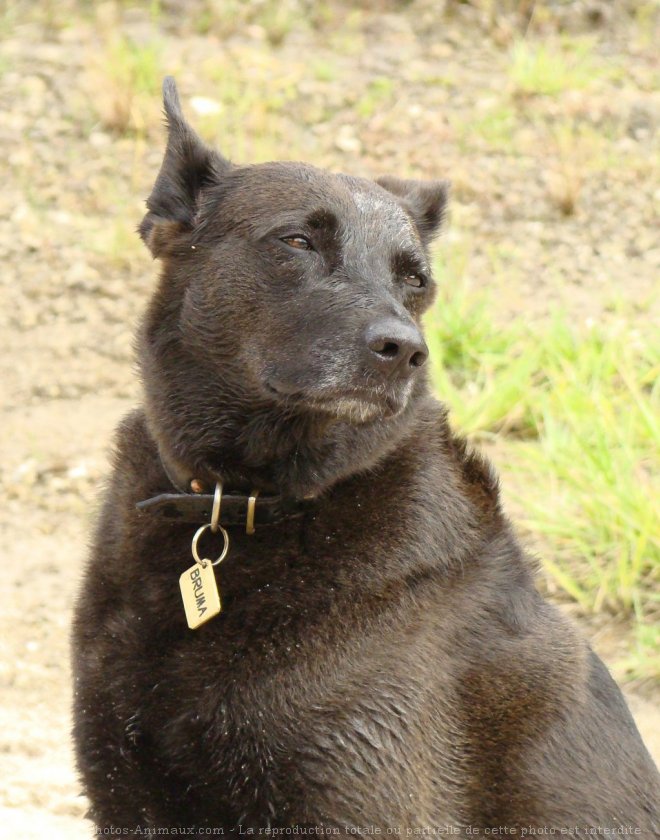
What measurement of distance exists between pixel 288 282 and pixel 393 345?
1.26 feet

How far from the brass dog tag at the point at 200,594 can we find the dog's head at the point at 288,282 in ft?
1.54

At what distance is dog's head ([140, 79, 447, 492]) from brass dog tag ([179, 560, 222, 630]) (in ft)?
1.54

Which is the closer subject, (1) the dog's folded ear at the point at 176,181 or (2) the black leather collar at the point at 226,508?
(2) the black leather collar at the point at 226,508

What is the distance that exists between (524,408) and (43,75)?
4.31 metres

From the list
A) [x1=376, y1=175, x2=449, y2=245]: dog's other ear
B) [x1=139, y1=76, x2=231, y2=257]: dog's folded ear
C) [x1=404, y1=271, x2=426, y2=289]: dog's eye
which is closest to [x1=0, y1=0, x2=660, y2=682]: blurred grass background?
[x1=376, y1=175, x2=449, y2=245]: dog's other ear

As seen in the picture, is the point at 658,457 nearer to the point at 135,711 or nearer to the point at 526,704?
the point at 526,704

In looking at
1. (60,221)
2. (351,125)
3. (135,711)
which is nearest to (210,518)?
(135,711)

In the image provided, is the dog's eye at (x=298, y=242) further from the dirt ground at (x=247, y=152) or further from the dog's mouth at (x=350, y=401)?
the dirt ground at (x=247, y=152)

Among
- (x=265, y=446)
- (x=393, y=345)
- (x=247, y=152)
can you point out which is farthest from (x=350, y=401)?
(x=247, y=152)

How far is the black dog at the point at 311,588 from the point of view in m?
2.80

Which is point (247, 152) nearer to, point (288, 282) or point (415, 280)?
point (415, 280)

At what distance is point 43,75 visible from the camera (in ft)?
27.0

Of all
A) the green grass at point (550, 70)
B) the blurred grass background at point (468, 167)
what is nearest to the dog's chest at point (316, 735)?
the blurred grass background at point (468, 167)

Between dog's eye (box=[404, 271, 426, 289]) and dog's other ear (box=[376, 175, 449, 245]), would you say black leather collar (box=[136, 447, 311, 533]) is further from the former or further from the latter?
dog's other ear (box=[376, 175, 449, 245])
